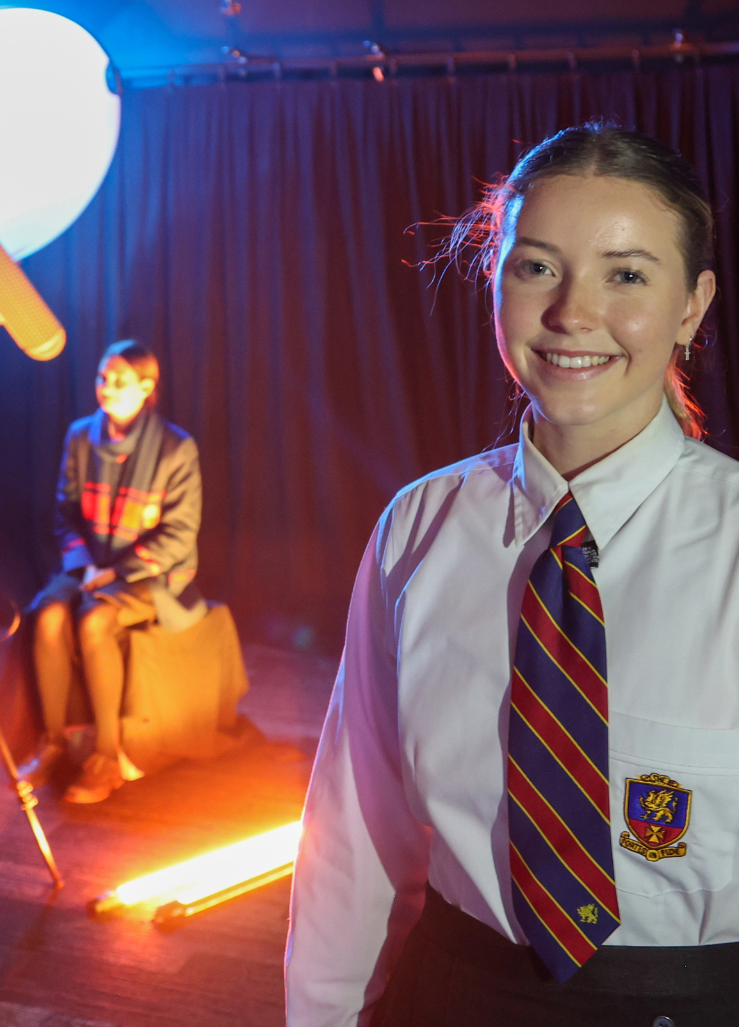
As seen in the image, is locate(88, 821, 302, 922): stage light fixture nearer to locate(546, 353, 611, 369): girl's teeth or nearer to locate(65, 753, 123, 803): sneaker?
locate(65, 753, 123, 803): sneaker

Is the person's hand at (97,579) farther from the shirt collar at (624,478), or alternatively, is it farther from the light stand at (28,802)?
the shirt collar at (624,478)

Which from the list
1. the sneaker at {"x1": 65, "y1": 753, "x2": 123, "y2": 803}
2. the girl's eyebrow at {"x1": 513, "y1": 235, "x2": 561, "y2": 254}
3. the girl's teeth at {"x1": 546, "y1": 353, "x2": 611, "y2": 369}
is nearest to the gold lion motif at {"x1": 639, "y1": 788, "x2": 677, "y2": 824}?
the girl's teeth at {"x1": 546, "y1": 353, "x2": 611, "y2": 369}

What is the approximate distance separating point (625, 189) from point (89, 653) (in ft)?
7.86

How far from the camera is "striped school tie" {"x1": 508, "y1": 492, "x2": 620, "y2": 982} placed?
0.73 m

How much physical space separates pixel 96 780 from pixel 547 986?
2242 millimetres

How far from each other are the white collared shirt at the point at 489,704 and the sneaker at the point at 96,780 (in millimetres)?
1955

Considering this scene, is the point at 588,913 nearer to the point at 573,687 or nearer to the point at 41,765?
the point at 573,687

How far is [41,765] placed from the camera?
2.83 m

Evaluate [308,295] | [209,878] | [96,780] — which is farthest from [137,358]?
[209,878]

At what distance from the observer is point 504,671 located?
82 cm

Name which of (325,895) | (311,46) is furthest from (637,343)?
(311,46)

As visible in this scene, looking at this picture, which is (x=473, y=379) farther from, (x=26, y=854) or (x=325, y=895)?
(x=325, y=895)

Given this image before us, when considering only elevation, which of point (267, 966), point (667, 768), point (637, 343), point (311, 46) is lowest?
point (267, 966)

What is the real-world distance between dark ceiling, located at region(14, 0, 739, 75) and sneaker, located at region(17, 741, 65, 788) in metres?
2.89
